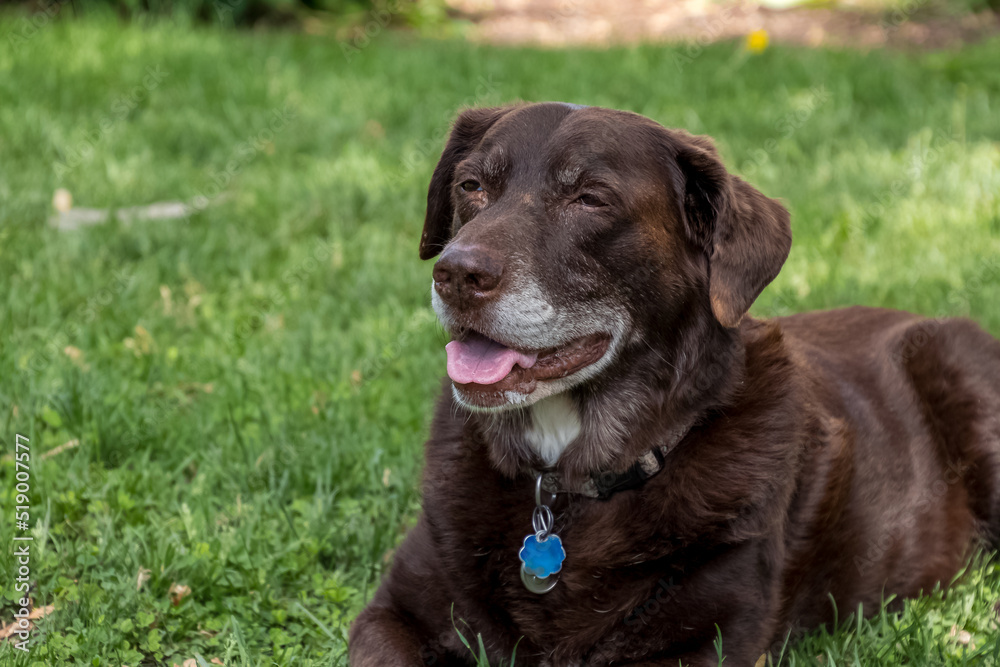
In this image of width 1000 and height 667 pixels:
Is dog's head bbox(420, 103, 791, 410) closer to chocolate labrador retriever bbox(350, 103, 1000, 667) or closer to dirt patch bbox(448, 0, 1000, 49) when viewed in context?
chocolate labrador retriever bbox(350, 103, 1000, 667)

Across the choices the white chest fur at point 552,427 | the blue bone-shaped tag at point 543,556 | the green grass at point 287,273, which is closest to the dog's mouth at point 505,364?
the white chest fur at point 552,427

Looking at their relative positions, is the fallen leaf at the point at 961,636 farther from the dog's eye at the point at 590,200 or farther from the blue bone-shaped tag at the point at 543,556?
the dog's eye at the point at 590,200

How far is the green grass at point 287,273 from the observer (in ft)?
10.2

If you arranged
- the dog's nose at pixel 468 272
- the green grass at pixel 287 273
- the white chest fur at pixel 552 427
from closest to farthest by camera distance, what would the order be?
the dog's nose at pixel 468 272 < the white chest fur at pixel 552 427 < the green grass at pixel 287 273

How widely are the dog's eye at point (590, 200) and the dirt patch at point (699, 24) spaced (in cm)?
858

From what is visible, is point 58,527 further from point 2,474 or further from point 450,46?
point 450,46

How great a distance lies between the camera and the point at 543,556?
8.96 ft

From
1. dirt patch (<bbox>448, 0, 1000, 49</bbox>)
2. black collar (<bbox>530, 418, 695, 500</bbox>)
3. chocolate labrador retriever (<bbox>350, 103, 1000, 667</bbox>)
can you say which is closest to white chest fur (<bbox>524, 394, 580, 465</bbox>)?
chocolate labrador retriever (<bbox>350, 103, 1000, 667</bbox>)

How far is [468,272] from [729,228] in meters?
0.79

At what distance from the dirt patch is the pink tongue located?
8.84m

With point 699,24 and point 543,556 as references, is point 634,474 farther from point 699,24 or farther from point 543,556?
point 699,24

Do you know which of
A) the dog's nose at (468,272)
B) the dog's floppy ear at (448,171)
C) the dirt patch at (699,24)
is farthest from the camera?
the dirt patch at (699,24)

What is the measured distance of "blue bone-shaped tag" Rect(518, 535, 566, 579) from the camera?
8.93 feet

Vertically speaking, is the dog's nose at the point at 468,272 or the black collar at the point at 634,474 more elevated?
the dog's nose at the point at 468,272
